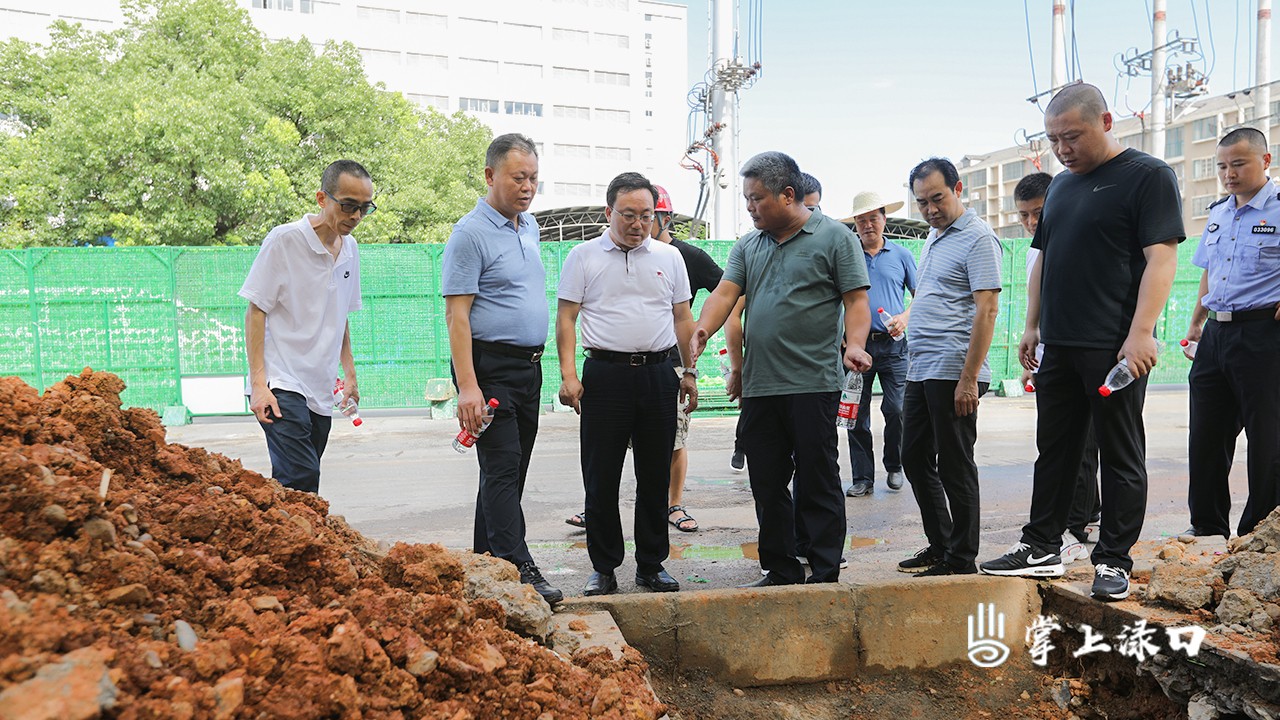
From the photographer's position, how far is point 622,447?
4473 mm

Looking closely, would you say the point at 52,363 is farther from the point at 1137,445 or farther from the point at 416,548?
the point at 1137,445

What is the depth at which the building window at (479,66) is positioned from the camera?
184 ft

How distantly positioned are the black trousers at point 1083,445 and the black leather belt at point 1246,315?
1543mm

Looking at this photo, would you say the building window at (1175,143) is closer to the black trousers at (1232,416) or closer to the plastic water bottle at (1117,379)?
the black trousers at (1232,416)

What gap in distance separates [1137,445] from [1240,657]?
41.1 inches

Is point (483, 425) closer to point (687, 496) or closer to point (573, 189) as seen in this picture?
point (687, 496)

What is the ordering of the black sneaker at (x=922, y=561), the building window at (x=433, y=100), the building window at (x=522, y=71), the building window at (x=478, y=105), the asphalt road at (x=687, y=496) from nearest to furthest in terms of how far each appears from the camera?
the black sneaker at (x=922, y=561)
the asphalt road at (x=687, y=496)
the building window at (x=433, y=100)
the building window at (x=478, y=105)
the building window at (x=522, y=71)

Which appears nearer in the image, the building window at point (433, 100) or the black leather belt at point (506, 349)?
the black leather belt at point (506, 349)

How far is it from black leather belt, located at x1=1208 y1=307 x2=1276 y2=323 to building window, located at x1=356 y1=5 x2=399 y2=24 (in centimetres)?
5592

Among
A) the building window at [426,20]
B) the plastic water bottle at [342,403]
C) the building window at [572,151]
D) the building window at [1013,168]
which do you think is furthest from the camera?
the building window at [1013,168]

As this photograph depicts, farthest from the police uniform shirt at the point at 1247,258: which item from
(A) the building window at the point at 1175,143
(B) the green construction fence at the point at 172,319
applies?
(A) the building window at the point at 1175,143

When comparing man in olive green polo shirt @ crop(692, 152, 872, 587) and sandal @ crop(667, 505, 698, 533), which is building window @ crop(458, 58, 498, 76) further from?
man in olive green polo shirt @ crop(692, 152, 872, 587)

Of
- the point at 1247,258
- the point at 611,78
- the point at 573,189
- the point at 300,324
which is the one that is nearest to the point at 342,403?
the point at 300,324

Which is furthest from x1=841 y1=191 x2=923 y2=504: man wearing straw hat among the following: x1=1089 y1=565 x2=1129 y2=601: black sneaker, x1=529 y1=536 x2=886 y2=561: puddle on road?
x1=1089 y1=565 x2=1129 y2=601: black sneaker
